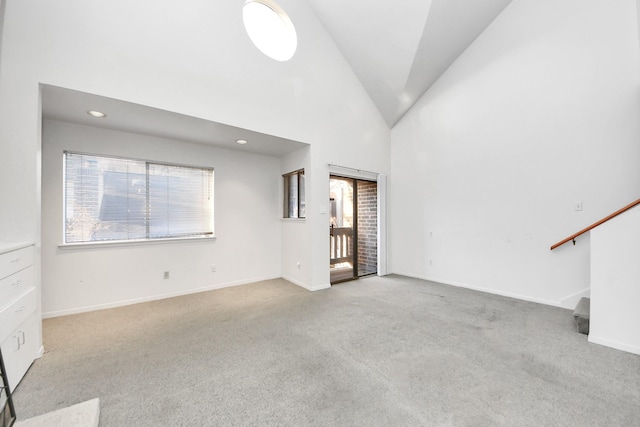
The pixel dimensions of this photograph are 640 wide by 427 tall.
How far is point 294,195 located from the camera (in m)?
4.58

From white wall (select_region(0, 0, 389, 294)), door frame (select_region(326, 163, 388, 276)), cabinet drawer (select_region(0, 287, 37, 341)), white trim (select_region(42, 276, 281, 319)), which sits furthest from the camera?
door frame (select_region(326, 163, 388, 276))

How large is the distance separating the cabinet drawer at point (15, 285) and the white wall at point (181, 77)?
1.08 ft

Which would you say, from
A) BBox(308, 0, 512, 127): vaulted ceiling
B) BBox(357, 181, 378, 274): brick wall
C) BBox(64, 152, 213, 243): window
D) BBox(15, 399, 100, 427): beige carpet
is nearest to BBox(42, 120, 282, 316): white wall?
BBox(64, 152, 213, 243): window

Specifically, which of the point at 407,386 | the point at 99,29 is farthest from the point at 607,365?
the point at 99,29

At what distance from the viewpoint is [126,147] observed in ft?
11.2

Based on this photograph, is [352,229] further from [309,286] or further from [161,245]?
[161,245]

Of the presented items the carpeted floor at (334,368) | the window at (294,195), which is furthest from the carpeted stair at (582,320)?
the window at (294,195)

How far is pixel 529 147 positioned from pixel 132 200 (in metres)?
5.44

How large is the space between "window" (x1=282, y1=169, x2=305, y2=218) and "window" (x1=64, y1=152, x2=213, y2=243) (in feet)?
4.22

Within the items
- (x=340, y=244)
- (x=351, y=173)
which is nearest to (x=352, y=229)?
(x=340, y=244)

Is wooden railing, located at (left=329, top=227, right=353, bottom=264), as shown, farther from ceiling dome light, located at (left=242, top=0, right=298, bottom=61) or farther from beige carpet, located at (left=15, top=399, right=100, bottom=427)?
beige carpet, located at (left=15, top=399, right=100, bottom=427)

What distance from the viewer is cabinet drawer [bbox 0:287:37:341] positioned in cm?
165

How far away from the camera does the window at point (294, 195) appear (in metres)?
4.40

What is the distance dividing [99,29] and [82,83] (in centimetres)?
54
